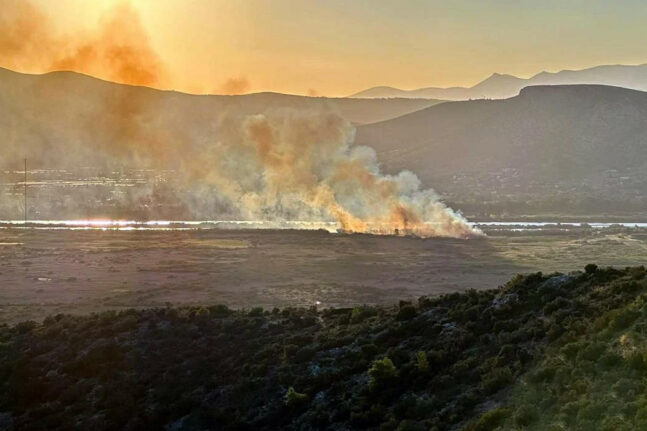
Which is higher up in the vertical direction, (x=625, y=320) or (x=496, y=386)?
(x=625, y=320)

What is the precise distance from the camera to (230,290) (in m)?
75.2

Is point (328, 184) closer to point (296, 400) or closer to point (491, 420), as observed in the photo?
point (296, 400)

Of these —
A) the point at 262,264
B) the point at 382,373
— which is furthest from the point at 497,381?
the point at 262,264

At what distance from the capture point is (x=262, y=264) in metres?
91.8

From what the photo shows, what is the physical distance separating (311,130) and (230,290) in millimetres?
63198

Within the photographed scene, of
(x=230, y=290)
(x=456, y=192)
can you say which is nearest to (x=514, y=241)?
(x=230, y=290)

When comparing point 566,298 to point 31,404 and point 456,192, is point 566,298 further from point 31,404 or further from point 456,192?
point 456,192

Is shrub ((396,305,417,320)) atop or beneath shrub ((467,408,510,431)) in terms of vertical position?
atop

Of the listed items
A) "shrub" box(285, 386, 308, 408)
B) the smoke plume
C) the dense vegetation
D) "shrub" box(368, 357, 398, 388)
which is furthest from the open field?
"shrub" box(368, 357, 398, 388)

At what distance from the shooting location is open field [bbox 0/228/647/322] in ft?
236

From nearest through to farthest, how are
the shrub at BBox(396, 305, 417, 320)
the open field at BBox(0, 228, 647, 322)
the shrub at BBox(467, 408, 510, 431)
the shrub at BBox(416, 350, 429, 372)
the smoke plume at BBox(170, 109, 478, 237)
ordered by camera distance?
the shrub at BBox(467, 408, 510, 431) → the shrub at BBox(416, 350, 429, 372) → the shrub at BBox(396, 305, 417, 320) → the open field at BBox(0, 228, 647, 322) → the smoke plume at BBox(170, 109, 478, 237)

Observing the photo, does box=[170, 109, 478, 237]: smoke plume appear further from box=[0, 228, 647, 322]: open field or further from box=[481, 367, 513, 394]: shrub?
box=[481, 367, 513, 394]: shrub

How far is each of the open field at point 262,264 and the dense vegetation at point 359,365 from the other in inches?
911

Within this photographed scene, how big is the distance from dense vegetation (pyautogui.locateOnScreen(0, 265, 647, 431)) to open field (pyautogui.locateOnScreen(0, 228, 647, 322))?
75.9 feet
